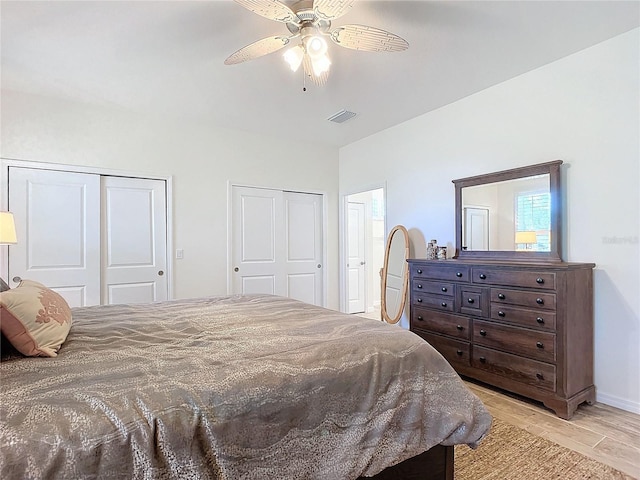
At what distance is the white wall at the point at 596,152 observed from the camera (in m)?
2.48

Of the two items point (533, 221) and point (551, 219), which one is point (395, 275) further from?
point (551, 219)

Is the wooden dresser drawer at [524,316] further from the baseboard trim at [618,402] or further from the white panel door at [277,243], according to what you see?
the white panel door at [277,243]

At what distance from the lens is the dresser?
2414mm

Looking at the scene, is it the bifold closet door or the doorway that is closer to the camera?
the bifold closet door

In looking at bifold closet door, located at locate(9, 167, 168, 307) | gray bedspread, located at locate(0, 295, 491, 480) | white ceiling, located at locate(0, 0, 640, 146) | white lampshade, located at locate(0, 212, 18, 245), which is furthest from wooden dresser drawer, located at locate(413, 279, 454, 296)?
white lampshade, located at locate(0, 212, 18, 245)

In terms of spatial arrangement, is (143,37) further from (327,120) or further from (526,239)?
(526,239)

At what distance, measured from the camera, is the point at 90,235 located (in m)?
3.64

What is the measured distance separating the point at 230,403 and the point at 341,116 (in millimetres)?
3508

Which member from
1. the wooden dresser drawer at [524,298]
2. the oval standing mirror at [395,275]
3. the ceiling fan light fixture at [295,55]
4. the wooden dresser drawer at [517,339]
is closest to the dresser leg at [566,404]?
the wooden dresser drawer at [517,339]

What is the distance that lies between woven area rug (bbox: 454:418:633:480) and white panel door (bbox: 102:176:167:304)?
133 inches

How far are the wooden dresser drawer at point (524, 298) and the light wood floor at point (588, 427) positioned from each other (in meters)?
0.73

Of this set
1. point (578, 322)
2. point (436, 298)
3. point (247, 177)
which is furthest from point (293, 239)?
point (578, 322)

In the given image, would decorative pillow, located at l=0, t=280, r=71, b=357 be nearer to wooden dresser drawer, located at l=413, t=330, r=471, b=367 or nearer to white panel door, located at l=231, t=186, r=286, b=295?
wooden dresser drawer, located at l=413, t=330, r=471, b=367

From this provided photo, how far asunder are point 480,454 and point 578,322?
1231 mm
